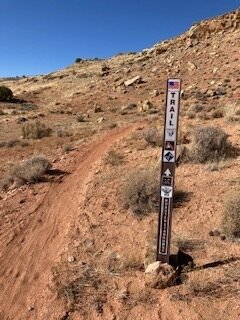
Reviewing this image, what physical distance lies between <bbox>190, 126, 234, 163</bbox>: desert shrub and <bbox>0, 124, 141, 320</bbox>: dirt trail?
2.71 meters

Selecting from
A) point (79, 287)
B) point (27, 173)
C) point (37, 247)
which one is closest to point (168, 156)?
point (79, 287)

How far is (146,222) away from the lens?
8.64 metres

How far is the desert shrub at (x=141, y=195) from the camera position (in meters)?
9.04

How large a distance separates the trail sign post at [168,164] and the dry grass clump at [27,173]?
19.8 feet

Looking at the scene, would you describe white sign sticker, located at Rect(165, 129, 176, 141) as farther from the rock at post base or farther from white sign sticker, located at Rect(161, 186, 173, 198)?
the rock at post base

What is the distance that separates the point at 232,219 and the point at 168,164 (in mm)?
1777

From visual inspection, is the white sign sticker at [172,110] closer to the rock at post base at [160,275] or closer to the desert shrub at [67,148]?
the rock at post base at [160,275]

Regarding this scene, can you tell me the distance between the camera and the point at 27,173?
40.0ft

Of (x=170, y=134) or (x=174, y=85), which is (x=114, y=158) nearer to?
(x=170, y=134)

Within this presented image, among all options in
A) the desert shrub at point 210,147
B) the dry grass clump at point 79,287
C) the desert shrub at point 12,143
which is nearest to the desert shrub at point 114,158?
the desert shrub at point 210,147

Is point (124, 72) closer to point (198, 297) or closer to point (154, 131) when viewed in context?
point (154, 131)

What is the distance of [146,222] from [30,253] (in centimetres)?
214

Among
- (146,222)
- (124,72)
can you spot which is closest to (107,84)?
(124,72)

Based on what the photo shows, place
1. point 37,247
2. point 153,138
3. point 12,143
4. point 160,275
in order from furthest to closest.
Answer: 1. point 12,143
2. point 153,138
3. point 37,247
4. point 160,275
